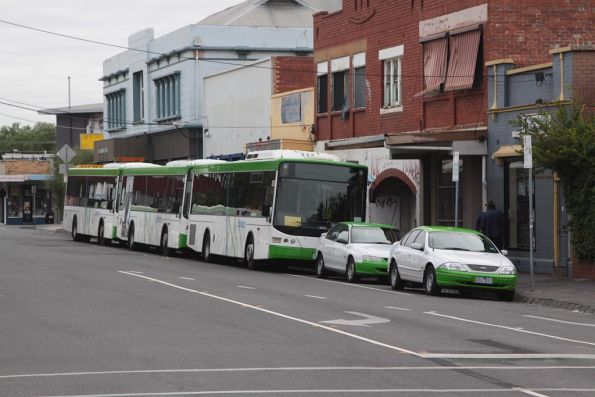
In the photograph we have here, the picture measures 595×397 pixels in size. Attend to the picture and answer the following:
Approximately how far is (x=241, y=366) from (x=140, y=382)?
5.07ft

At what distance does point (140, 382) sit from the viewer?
1159 centimetres

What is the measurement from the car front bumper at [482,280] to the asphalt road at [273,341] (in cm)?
38

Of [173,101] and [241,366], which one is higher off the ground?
[173,101]

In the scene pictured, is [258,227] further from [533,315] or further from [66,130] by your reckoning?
[66,130]

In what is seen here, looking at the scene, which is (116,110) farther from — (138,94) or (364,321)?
(364,321)

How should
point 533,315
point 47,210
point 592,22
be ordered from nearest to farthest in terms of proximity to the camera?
point 533,315 < point 592,22 < point 47,210

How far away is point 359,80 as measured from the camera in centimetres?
4131

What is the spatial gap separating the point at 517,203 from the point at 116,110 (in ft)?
148

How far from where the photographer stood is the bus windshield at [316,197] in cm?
3162

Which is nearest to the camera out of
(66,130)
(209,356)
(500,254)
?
(209,356)

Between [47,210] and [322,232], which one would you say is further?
[47,210]

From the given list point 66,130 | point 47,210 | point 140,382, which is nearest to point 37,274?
point 140,382

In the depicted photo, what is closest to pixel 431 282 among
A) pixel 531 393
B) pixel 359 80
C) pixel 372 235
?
pixel 372 235

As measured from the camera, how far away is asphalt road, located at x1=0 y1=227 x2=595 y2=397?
1163 centimetres
